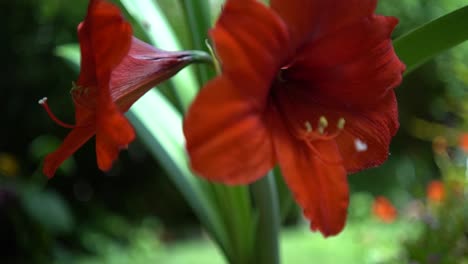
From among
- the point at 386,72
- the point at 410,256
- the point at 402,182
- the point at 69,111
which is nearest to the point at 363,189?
the point at 402,182

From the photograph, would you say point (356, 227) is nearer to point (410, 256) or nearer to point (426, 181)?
point (426, 181)

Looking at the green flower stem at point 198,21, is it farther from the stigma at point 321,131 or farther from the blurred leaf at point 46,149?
the blurred leaf at point 46,149

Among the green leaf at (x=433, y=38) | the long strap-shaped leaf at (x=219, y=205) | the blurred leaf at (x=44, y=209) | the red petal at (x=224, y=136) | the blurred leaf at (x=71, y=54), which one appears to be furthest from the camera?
the blurred leaf at (x=44, y=209)

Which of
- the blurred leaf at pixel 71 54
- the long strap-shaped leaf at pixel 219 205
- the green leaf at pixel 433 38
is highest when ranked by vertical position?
the blurred leaf at pixel 71 54

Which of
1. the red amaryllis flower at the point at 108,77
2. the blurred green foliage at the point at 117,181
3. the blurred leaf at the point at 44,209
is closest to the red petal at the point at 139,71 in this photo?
the red amaryllis flower at the point at 108,77

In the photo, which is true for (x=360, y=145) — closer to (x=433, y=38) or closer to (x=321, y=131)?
(x=321, y=131)

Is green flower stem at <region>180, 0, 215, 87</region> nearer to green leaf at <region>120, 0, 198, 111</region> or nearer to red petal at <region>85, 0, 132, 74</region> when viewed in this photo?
green leaf at <region>120, 0, 198, 111</region>

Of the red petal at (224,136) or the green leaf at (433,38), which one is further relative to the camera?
the green leaf at (433,38)
